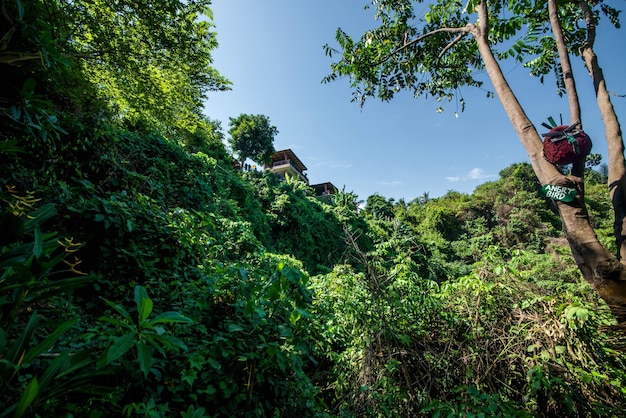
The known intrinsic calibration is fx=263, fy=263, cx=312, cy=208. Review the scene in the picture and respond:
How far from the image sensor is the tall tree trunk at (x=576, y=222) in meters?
1.67

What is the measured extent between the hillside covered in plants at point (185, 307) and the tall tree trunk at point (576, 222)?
16cm

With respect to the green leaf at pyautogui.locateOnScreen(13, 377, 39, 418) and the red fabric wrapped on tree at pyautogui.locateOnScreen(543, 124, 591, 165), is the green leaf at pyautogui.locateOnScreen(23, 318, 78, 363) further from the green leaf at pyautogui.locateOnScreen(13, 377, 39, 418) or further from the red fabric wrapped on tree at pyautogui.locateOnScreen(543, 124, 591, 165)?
the red fabric wrapped on tree at pyautogui.locateOnScreen(543, 124, 591, 165)

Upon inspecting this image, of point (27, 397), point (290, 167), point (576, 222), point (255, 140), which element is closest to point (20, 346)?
point (27, 397)

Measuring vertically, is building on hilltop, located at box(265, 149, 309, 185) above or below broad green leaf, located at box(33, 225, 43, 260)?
above

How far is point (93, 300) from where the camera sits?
2.32 meters

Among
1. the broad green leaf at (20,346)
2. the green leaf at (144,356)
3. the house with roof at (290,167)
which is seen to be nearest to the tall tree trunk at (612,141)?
the green leaf at (144,356)

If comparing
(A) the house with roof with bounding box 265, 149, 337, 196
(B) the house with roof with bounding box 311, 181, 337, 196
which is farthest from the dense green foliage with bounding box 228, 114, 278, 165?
(B) the house with roof with bounding box 311, 181, 337, 196

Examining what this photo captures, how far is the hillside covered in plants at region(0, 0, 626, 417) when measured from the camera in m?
1.13

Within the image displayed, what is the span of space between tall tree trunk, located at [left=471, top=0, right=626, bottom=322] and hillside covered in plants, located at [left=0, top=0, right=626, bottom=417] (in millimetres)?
158

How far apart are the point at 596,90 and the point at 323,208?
15.6m

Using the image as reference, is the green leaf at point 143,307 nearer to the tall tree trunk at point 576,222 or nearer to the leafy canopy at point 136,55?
the tall tree trunk at point 576,222

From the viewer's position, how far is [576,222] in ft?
Result: 6.23

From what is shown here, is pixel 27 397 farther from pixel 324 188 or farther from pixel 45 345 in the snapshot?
pixel 324 188

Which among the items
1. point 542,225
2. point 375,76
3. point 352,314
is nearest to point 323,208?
point 375,76
